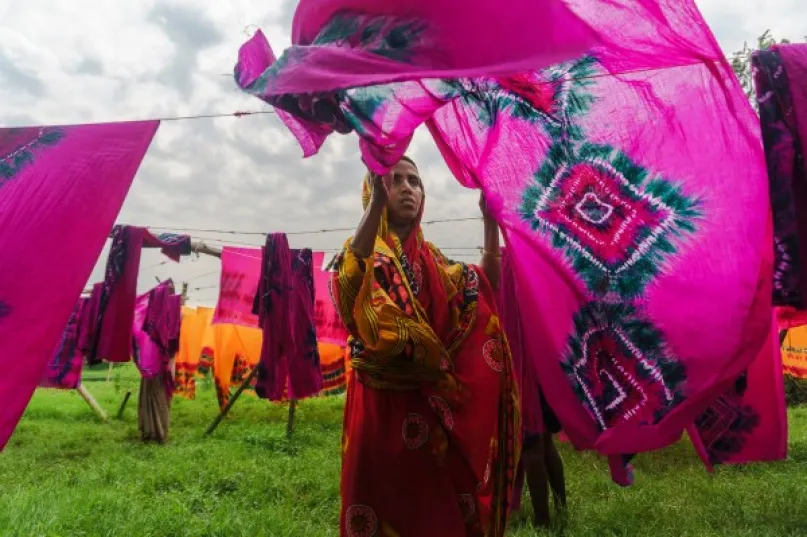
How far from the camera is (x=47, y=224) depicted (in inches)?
83.0

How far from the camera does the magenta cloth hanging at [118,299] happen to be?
4609 mm

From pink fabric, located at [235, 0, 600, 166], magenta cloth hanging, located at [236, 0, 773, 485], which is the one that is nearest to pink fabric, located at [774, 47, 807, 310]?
magenta cloth hanging, located at [236, 0, 773, 485]

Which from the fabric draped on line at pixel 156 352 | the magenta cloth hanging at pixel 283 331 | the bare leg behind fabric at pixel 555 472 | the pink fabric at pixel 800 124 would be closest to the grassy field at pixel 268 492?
the bare leg behind fabric at pixel 555 472

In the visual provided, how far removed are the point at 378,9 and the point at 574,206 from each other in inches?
37.4

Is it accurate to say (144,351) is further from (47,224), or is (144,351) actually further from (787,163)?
(787,163)

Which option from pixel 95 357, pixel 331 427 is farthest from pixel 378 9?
pixel 331 427

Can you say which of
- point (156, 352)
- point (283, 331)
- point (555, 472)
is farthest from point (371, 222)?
point (156, 352)

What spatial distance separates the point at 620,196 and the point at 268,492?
3.85 meters

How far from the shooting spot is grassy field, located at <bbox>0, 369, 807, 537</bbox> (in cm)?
356

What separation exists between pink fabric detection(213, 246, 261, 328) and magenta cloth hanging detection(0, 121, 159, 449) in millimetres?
5290

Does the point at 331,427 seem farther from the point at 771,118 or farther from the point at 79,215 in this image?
the point at 771,118

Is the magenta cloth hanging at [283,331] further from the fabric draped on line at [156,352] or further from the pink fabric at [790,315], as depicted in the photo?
the pink fabric at [790,315]

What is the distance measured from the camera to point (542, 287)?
6.68ft

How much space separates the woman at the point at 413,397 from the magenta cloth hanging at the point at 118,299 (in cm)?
305
